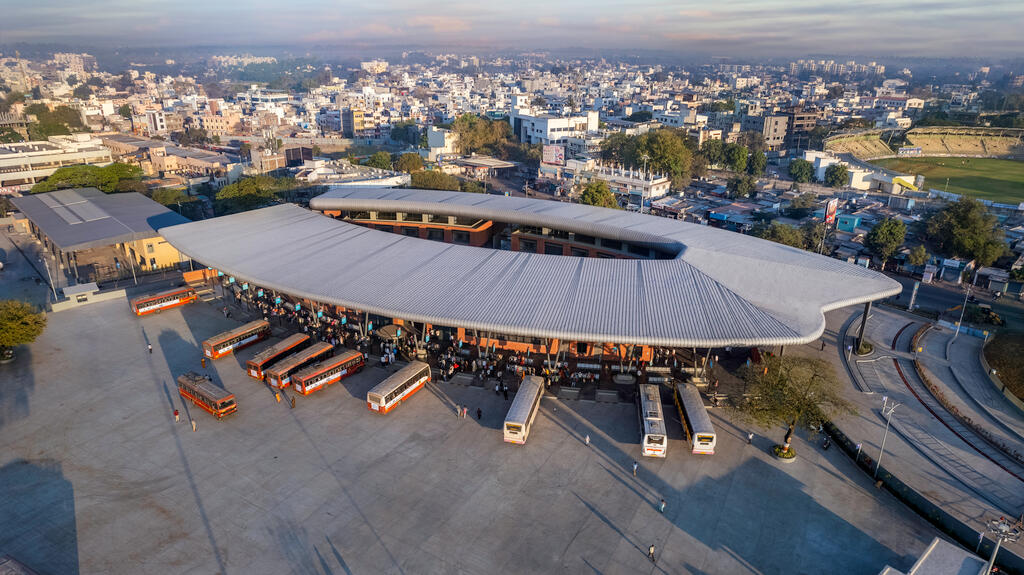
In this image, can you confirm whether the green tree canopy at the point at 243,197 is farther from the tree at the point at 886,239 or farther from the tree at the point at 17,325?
the tree at the point at 886,239

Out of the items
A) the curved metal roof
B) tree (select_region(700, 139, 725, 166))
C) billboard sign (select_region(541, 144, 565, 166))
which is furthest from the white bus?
tree (select_region(700, 139, 725, 166))

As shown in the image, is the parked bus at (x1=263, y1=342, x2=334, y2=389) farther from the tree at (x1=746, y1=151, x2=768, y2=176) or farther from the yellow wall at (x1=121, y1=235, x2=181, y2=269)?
the tree at (x1=746, y1=151, x2=768, y2=176)

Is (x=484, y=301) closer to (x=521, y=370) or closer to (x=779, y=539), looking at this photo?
(x=521, y=370)

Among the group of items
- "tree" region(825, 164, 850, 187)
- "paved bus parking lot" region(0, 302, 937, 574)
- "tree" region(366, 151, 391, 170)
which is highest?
"tree" region(366, 151, 391, 170)

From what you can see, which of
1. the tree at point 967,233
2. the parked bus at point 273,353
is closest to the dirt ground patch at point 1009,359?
the tree at point 967,233

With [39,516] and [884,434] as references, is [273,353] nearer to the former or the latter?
[39,516]

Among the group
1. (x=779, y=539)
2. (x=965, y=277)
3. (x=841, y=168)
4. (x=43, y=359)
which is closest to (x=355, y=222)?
(x=43, y=359)
